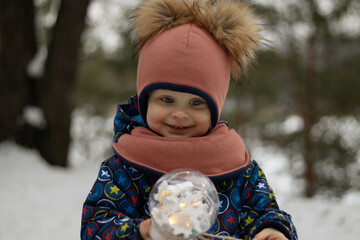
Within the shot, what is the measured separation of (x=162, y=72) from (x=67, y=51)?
4619mm

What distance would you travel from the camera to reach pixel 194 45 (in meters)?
1.46

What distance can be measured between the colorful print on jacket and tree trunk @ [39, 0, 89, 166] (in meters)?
4.56

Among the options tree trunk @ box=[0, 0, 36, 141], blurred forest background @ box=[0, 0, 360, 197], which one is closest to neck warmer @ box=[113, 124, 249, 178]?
blurred forest background @ box=[0, 0, 360, 197]

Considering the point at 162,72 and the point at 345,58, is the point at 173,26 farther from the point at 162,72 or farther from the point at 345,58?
the point at 345,58

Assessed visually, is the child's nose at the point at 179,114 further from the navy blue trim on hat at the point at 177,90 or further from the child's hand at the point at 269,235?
the child's hand at the point at 269,235

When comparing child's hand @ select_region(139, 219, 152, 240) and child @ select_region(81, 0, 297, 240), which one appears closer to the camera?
child's hand @ select_region(139, 219, 152, 240)

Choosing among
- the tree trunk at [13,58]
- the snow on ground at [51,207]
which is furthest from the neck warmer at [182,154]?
the tree trunk at [13,58]

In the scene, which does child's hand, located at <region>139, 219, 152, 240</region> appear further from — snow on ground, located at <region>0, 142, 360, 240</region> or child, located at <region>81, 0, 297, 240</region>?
snow on ground, located at <region>0, 142, 360, 240</region>

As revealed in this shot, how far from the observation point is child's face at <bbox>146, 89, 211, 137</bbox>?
1463 millimetres

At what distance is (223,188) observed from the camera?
1491mm

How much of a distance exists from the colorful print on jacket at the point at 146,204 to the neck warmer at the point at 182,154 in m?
0.04

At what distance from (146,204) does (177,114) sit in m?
0.39

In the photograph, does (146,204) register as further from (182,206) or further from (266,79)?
(266,79)

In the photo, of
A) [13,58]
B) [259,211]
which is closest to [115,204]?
[259,211]
